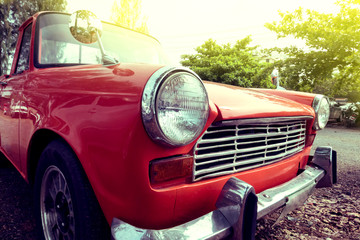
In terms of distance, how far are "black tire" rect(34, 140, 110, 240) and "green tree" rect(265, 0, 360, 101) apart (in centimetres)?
990

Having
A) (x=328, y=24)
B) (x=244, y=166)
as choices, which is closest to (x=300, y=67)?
(x=328, y=24)

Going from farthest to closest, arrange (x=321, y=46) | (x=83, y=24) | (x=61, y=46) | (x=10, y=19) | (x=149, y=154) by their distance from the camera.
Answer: (x=10, y=19), (x=321, y=46), (x=61, y=46), (x=83, y=24), (x=149, y=154)

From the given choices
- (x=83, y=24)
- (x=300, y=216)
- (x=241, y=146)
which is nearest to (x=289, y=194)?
(x=241, y=146)

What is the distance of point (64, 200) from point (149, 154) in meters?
0.69

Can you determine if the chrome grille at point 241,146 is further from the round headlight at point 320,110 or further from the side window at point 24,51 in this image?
the side window at point 24,51

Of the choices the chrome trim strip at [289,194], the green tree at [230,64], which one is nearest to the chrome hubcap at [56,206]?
the chrome trim strip at [289,194]

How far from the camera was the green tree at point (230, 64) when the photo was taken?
13.8 meters

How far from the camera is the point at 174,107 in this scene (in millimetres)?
1020

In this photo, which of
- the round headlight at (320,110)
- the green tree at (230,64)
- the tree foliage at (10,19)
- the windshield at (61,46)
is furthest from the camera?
the tree foliage at (10,19)

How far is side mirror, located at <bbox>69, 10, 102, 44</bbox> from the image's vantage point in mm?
1511

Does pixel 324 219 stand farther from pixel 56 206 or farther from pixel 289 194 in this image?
pixel 56 206

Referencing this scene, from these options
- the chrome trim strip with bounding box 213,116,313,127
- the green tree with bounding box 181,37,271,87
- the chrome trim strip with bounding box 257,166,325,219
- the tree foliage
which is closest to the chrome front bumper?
the chrome trim strip with bounding box 257,166,325,219

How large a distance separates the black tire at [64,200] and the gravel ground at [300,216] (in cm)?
41

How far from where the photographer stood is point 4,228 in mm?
1848
